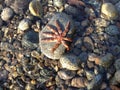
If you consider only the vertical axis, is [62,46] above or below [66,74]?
above

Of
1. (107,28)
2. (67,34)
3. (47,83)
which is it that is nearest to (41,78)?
(47,83)

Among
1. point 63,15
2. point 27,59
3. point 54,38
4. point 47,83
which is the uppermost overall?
point 63,15

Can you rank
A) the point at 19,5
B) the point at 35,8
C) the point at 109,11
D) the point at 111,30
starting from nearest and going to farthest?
1. the point at 111,30
2. the point at 109,11
3. the point at 35,8
4. the point at 19,5

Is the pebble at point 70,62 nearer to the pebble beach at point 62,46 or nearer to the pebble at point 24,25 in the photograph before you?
the pebble beach at point 62,46

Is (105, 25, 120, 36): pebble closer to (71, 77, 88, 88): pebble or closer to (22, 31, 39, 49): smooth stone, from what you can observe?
(71, 77, 88, 88): pebble

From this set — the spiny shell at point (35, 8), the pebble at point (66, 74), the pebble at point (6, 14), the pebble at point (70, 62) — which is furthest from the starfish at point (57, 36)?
the pebble at point (6, 14)

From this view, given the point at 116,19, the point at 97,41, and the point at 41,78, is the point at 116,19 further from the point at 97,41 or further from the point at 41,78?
the point at 41,78

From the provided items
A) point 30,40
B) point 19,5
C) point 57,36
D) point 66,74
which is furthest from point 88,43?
point 19,5

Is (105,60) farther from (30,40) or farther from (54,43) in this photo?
(30,40)
